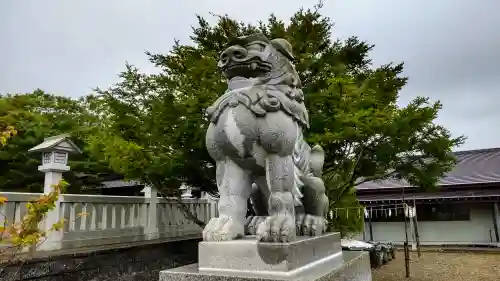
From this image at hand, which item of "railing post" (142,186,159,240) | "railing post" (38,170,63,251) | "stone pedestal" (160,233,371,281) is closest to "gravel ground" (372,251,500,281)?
"railing post" (142,186,159,240)

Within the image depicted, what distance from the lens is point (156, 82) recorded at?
5.77m

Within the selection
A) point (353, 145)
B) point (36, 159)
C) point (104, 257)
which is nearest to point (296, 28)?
point (353, 145)

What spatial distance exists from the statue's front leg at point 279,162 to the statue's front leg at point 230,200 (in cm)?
14

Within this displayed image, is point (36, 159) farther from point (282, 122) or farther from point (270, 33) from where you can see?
point (282, 122)

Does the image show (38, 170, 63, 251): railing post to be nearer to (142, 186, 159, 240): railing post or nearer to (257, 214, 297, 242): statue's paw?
(142, 186, 159, 240): railing post

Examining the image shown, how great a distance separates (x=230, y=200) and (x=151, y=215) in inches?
192

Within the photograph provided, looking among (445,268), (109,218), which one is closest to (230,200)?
(109,218)

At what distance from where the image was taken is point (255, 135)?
2.21m

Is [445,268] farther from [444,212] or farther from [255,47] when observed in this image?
[255,47]

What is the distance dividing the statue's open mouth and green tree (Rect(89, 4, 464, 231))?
8.18 ft

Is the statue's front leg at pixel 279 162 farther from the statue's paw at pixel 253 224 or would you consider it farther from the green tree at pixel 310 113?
the green tree at pixel 310 113

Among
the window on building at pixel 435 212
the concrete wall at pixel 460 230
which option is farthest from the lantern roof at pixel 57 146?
the window on building at pixel 435 212

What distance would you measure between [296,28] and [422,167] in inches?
123

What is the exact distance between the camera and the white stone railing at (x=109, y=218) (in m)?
4.81
